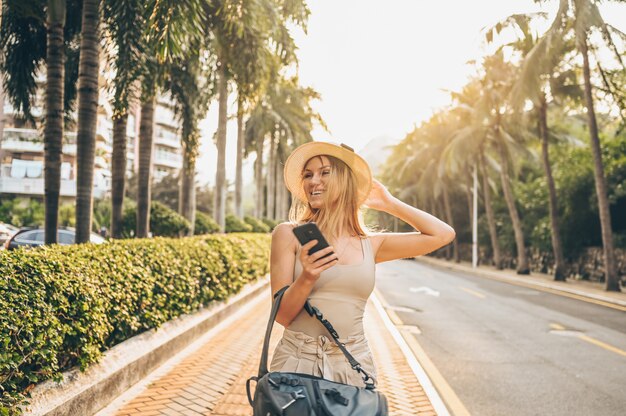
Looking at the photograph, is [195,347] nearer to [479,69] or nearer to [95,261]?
[95,261]

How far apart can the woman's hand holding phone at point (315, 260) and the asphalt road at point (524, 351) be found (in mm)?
4191

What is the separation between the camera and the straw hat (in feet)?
8.71

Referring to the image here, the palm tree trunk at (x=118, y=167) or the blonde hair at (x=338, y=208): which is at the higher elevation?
the palm tree trunk at (x=118, y=167)

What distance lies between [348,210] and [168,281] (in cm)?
562

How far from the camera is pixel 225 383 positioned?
6.05m

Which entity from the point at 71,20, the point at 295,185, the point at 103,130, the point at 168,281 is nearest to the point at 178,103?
the point at 71,20

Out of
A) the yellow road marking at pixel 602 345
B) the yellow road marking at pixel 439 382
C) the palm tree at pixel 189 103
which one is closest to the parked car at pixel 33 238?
the palm tree at pixel 189 103

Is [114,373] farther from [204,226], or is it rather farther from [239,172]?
[239,172]

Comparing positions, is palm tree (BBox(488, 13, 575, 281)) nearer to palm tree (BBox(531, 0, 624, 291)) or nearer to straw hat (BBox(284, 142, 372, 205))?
palm tree (BBox(531, 0, 624, 291))

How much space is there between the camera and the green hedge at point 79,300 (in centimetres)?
387

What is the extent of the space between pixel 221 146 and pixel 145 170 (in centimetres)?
651

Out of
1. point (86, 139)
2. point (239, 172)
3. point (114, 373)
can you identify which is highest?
point (239, 172)

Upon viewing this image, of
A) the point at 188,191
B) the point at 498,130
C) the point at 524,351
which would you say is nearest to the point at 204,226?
the point at 188,191

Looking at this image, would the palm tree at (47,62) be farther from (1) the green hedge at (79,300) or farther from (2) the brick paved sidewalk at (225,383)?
(2) the brick paved sidewalk at (225,383)
